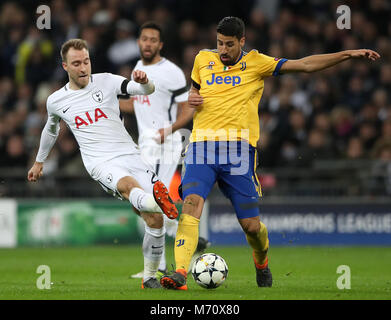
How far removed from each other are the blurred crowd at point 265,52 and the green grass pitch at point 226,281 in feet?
7.49

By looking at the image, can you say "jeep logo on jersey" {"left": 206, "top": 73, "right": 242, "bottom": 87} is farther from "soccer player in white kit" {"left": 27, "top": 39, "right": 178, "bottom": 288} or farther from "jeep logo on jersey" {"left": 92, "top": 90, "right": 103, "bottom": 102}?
"jeep logo on jersey" {"left": 92, "top": 90, "right": 103, "bottom": 102}

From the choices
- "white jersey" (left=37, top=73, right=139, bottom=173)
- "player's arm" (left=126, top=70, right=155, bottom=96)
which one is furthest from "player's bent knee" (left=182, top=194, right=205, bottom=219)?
"player's arm" (left=126, top=70, right=155, bottom=96)

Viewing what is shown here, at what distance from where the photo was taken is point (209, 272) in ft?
26.1

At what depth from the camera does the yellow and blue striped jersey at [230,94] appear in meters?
8.21

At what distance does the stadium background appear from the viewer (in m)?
16.0

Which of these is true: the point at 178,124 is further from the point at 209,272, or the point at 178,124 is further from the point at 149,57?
the point at 209,272

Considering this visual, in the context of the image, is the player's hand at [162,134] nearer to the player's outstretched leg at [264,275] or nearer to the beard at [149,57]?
the beard at [149,57]

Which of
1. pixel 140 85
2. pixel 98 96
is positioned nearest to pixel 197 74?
pixel 140 85

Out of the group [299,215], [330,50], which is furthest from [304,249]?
[330,50]

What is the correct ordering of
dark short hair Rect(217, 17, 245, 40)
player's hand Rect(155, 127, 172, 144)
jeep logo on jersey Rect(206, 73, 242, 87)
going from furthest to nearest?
player's hand Rect(155, 127, 172, 144) < jeep logo on jersey Rect(206, 73, 242, 87) < dark short hair Rect(217, 17, 245, 40)

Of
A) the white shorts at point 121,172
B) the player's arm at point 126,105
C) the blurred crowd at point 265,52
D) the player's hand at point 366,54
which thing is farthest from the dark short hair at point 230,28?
the blurred crowd at point 265,52

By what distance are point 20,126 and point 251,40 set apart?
5485mm

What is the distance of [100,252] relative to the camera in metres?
15.0

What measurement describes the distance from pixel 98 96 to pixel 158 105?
74.5 inches
